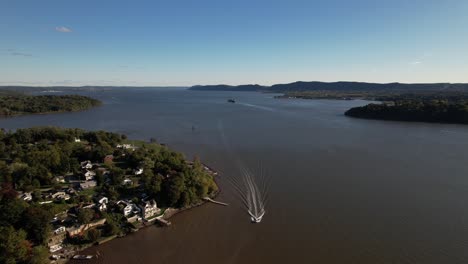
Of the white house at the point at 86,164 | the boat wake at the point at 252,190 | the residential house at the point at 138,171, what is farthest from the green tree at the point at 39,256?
the white house at the point at 86,164

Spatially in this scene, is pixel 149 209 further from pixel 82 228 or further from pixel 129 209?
pixel 82 228

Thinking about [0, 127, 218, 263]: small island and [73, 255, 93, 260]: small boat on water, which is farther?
[0, 127, 218, 263]: small island

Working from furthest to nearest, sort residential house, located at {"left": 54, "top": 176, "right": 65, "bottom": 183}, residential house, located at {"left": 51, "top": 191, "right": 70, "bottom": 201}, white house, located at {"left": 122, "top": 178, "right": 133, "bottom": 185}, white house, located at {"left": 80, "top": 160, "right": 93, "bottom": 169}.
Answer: white house, located at {"left": 80, "top": 160, "right": 93, "bottom": 169} < residential house, located at {"left": 54, "top": 176, "right": 65, "bottom": 183} < white house, located at {"left": 122, "top": 178, "right": 133, "bottom": 185} < residential house, located at {"left": 51, "top": 191, "right": 70, "bottom": 201}

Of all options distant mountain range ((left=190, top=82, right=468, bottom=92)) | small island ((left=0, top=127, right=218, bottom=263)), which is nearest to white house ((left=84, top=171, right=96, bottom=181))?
small island ((left=0, top=127, right=218, bottom=263))

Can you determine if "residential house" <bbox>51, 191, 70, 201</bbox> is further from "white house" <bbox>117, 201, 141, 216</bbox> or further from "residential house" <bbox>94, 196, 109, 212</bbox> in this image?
"white house" <bbox>117, 201, 141, 216</bbox>

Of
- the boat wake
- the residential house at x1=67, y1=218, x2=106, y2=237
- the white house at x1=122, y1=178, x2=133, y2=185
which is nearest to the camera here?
the residential house at x1=67, y1=218, x2=106, y2=237

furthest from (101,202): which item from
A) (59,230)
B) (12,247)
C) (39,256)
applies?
(12,247)

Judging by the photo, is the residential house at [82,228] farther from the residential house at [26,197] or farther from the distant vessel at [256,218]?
the distant vessel at [256,218]
